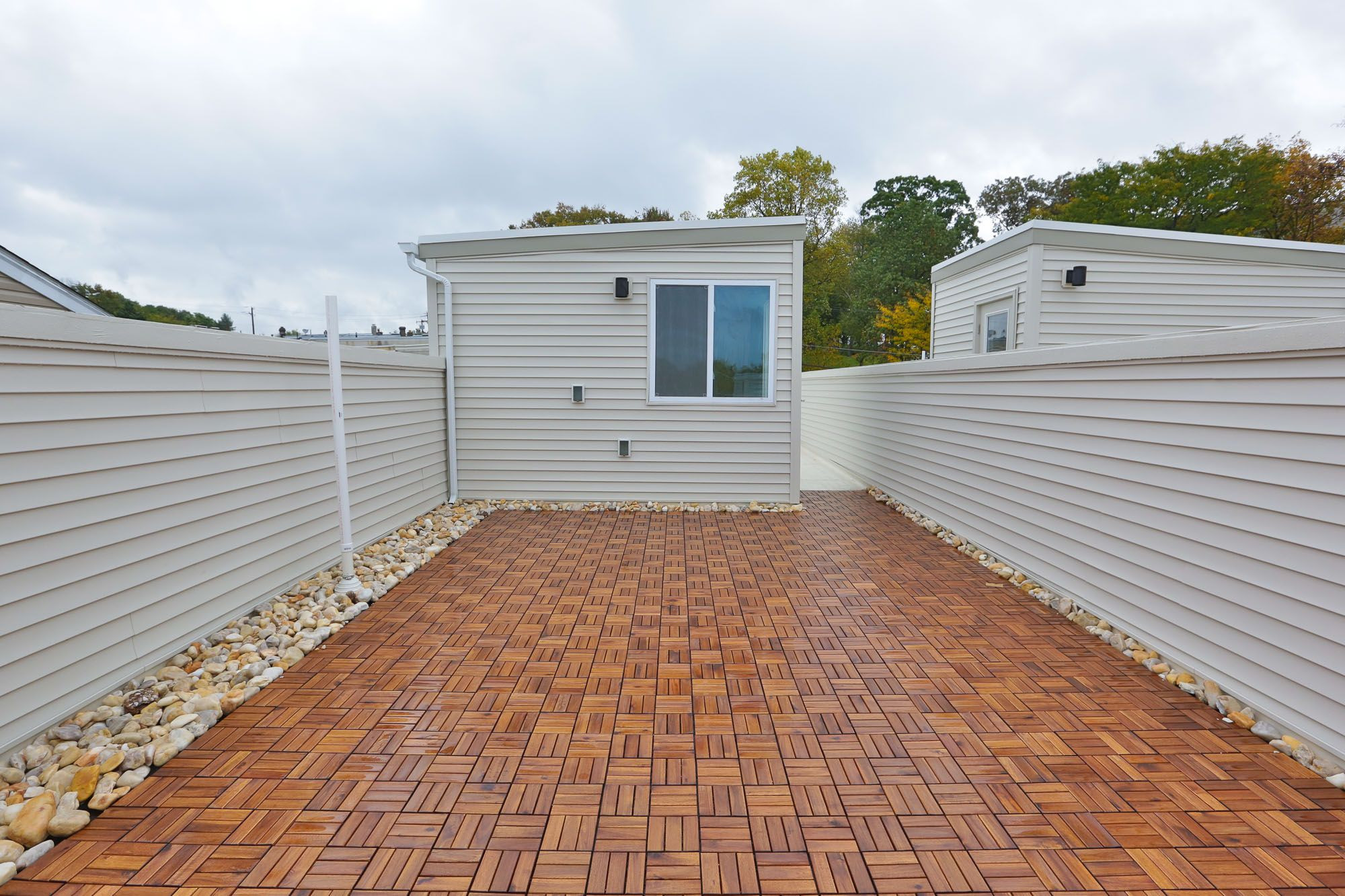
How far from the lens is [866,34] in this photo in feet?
32.9

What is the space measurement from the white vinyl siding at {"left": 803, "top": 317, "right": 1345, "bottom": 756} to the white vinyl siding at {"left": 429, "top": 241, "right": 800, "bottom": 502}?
2039 mm

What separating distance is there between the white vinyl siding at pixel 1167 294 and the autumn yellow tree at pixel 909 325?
993cm

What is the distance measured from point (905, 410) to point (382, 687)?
547 cm

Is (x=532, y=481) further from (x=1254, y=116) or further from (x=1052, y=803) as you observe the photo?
(x=1254, y=116)

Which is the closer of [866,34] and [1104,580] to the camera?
[1104,580]

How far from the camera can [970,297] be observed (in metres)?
7.63

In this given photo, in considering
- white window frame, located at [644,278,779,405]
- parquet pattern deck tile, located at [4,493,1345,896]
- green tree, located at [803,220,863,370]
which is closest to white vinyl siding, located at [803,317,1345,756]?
parquet pattern deck tile, located at [4,493,1345,896]

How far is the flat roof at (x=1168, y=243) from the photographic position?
612cm

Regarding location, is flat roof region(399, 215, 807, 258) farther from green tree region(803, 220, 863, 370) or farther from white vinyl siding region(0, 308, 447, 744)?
green tree region(803, 220, 863, 370)

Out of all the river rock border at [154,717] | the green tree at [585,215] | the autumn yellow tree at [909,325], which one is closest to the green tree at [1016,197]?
the autumn yellow tree at [909,325]

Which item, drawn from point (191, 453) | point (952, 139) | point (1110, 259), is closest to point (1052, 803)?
point (191, 453)

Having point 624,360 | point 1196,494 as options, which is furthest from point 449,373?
point 1196,494

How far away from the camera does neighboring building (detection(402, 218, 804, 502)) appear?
5934 millimetres

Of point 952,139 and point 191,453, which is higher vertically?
point 952,139
